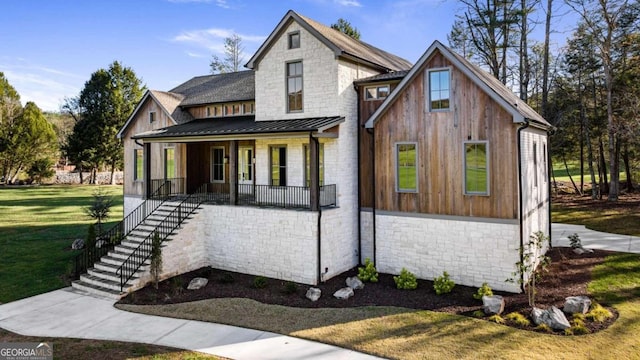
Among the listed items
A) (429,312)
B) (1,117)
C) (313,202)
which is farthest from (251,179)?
(1,117)

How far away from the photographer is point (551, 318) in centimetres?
920

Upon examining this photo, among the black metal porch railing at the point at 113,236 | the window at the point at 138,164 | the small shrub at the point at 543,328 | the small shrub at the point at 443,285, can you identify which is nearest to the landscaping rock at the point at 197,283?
Result: the black metal porch railing at the point at 113,236

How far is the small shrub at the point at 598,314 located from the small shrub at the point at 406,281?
4533 mm

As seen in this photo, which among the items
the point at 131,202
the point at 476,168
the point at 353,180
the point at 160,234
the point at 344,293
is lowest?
the point at 344,293

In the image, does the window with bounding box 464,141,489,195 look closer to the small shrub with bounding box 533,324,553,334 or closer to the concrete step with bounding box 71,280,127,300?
the small shrub with bounding box 533,324,553,334

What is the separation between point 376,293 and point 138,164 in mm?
14581

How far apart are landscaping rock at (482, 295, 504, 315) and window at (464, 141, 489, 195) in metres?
3.40

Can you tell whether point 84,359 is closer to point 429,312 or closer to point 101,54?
point 429,312

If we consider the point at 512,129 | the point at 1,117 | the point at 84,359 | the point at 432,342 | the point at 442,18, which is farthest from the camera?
the point at 1,117

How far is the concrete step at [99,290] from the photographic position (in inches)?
471

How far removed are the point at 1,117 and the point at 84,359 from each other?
46.1m

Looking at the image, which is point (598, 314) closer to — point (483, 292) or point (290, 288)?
point (483, 292)

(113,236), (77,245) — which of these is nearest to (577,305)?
(113,236)

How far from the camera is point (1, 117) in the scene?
42031 millimetres
